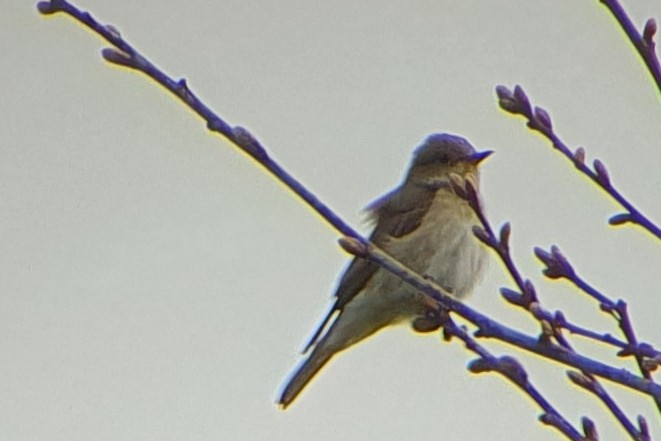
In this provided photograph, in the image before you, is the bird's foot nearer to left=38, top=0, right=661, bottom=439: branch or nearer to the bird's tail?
left=38, top=0, right=661, bottom=439: branch

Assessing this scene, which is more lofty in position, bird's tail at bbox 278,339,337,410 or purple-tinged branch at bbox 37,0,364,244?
purple-tinged branch at bbox 37,0,364,244

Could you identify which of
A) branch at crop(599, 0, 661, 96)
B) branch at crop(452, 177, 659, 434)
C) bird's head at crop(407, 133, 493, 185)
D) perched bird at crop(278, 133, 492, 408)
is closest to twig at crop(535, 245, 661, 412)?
branch at crop(452, 177, 659, 434)

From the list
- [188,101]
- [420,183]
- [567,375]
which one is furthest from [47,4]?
[420,183]

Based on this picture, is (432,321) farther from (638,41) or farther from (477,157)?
(477,157)

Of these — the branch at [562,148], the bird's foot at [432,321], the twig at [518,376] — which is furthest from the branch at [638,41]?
the bird's foot at [432,321]

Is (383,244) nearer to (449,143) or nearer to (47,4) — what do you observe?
(449,143)

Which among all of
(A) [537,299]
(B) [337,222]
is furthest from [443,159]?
(B) [337,222]

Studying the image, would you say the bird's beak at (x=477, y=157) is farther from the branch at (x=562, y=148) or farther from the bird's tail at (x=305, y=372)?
the branch at (x=562, y=148)
